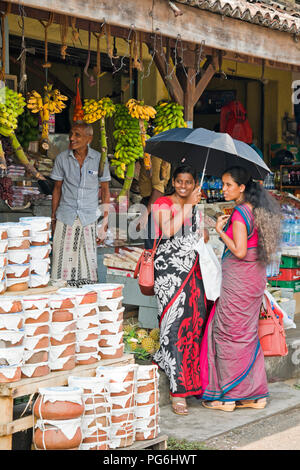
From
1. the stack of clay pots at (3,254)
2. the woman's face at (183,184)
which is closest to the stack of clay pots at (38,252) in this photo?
the stack of clay pots at (3,254)

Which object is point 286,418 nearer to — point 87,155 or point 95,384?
point 95,384

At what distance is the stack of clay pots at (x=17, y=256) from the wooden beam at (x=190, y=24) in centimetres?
152

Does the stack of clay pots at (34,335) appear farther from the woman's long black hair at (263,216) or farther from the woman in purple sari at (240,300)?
the woman's long black hair at (263,216)

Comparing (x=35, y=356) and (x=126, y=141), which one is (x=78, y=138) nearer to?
(x=126, y=141)

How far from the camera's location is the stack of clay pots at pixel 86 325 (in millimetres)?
3969

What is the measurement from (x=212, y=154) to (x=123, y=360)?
6.88 feet

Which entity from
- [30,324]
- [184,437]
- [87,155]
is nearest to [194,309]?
[184,437]

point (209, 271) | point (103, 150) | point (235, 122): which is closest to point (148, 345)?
point (209, 271)

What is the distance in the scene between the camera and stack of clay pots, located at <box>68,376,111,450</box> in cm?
368

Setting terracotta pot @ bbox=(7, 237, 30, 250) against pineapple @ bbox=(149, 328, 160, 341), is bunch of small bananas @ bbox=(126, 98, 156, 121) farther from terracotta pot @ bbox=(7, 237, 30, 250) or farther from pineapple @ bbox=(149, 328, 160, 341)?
terracotta pot @ bbox=(7, 237, 30, 250)

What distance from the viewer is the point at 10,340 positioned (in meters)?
3.63

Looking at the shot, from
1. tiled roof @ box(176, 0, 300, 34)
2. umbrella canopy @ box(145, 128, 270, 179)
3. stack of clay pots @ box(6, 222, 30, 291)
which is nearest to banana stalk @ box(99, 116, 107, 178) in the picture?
umbrella canopy @ box(145, 128, 270, 179)

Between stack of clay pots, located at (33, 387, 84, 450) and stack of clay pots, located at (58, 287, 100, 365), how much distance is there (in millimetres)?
465
